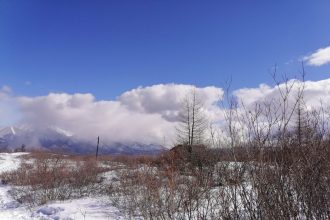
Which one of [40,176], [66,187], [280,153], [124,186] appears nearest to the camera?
[280,153]

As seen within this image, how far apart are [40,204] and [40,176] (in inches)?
220

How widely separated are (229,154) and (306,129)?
0.99 meters

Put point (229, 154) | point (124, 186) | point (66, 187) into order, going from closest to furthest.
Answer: point (229, 154), point (124, 186), point (66, 187)

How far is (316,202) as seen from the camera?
433cm

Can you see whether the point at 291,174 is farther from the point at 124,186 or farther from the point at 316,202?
the point at 124,186

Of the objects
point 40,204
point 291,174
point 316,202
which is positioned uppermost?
point 291,174

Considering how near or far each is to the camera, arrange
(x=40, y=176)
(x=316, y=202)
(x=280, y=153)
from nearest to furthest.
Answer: (x=316, y=202) → (x=280, y=153) → (x=40, y=176)

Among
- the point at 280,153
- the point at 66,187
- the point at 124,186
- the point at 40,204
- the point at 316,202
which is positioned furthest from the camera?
the point at 66,187

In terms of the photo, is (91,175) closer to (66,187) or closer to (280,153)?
(66,187)

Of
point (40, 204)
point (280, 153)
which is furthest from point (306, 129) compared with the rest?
point (40, 204)

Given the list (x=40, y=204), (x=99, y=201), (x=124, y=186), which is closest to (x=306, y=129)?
(x=124, y=186)

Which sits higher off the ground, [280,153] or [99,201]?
[280,153]

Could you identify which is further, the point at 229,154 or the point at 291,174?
the point at 229,154

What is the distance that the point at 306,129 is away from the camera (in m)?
4.75
